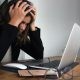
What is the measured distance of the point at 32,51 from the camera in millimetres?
2016

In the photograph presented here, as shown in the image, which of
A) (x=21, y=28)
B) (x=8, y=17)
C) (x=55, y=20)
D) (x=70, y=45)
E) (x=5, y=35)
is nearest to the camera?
(x=70, y=45)

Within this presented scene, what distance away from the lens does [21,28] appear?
1.76 meters

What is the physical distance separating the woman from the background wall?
93 centimetres

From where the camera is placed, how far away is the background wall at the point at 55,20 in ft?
9.61

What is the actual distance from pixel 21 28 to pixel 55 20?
4.28ft

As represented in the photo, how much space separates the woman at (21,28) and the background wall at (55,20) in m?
0.93

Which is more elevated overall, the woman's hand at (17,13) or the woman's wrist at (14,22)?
the woman's hand at (17,13)

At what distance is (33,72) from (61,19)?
1801mm

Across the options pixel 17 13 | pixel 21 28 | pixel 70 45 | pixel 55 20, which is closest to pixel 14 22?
pixel 17 13

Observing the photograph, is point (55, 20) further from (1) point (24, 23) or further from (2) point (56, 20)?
(1) point (24, 23)

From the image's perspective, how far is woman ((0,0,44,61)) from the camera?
148 cm

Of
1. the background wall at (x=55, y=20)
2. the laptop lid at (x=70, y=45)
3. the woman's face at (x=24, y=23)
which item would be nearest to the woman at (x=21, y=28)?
the woman's face at (x=24, y=23)

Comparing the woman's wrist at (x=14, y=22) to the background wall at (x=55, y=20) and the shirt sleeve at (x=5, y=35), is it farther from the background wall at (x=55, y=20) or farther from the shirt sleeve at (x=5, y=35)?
the background wall at (x=55, y=20)

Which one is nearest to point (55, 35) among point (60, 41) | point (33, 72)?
point (60, 41)
